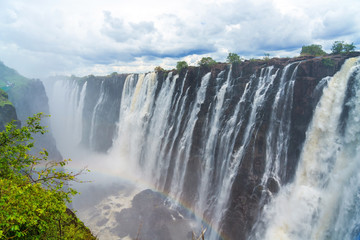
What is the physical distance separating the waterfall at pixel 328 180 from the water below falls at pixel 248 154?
0.06 metres

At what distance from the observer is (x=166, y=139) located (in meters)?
25.2

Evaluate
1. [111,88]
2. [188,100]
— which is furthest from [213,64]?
[111,88]

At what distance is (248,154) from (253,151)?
491mm

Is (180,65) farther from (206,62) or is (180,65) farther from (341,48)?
(341,48)

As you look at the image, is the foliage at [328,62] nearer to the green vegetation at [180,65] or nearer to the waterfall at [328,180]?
the waterfall at [328,180]

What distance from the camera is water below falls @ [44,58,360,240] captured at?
1219 centimetres

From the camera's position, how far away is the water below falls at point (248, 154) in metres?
12.2

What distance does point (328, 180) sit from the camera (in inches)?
482

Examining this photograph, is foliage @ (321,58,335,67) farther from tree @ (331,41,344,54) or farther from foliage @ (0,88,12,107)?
foliage @ (0,88,12,107)

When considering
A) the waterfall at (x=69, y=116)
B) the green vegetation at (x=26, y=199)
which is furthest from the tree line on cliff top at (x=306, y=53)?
the waterfall at (x=69, y=116)

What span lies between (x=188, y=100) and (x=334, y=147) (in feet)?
48.6

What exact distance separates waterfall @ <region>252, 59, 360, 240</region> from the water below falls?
0.19ft

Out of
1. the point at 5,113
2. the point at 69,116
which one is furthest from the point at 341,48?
the point at 69,116

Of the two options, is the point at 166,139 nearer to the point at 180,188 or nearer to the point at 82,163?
the point at 180,188
